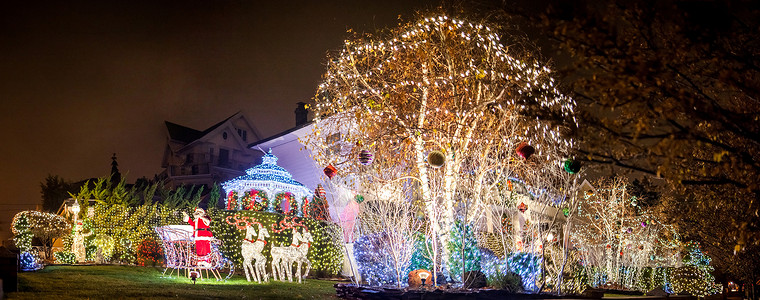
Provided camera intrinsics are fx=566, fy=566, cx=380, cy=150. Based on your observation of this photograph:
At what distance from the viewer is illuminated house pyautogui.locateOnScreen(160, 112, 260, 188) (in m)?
35.8

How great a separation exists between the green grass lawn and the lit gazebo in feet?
15.7

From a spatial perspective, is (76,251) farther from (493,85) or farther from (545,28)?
(545,28)

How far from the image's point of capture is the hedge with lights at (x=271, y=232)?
16.7 m


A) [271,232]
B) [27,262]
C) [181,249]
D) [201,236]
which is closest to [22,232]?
[27,262]

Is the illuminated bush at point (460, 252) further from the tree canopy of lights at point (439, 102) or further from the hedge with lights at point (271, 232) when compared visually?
the hedge with lights at point (271, 232)

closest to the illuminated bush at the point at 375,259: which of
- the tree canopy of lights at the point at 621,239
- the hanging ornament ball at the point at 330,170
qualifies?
the hanging ornament ball at the point at 330,170

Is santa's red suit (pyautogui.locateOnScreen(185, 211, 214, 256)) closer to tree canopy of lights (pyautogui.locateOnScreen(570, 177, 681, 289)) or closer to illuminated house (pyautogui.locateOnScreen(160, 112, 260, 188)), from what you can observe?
tree canopy of lights (pyautogui.locateOnScreen(570, 177, 681, 289))

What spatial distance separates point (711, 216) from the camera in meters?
12.6

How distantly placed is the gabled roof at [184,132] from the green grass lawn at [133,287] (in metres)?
24.0

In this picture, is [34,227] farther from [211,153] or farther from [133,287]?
[211,153]

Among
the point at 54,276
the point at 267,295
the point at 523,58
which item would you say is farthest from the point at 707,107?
the point at 54,276

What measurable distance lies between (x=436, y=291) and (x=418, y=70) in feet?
20.3

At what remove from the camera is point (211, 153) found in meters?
36.0

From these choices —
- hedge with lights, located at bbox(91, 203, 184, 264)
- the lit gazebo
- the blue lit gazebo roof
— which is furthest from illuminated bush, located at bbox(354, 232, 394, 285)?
hedge with lights, located at bbox(91, 203, 184, 264)
